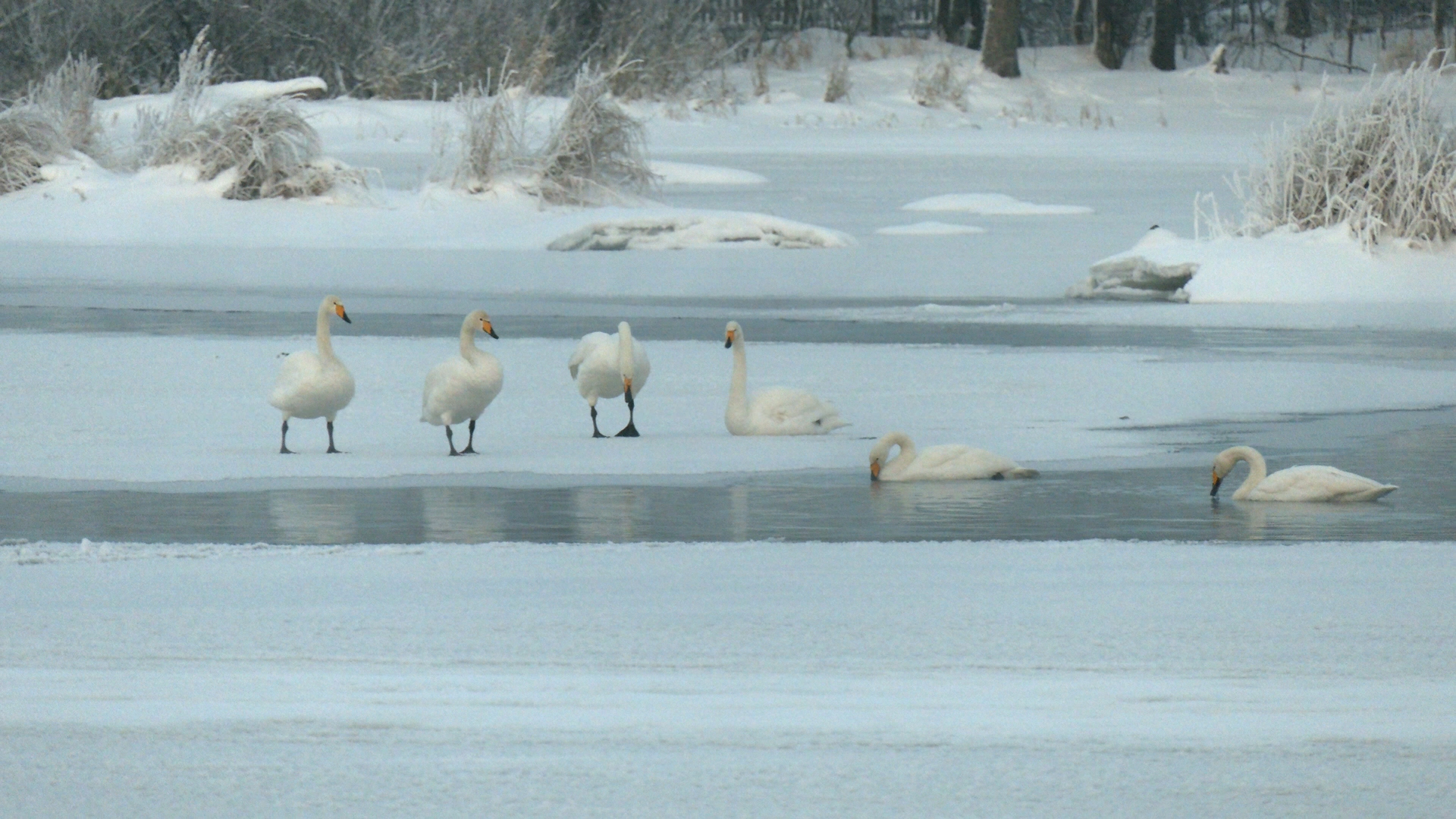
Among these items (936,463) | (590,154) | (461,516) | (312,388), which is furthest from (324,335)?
(590,154)

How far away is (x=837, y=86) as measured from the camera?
34000 millimetres

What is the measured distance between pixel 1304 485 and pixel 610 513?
2.27 m

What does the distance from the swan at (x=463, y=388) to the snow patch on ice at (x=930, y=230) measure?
35.9 feet

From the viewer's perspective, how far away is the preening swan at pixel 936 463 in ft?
25.2

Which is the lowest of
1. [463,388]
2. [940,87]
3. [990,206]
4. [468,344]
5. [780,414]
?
[990,206]

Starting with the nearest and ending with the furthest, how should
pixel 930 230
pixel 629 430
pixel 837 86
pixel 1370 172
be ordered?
pixel 629 430, pixel 1370 172, pixel 930 230, pixel 837 86

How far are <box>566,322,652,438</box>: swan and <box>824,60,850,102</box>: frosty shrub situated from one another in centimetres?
2521

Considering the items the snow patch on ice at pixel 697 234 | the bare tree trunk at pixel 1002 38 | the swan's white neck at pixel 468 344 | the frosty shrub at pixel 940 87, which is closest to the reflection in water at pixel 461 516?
the swan's white neck at pixel 468 344

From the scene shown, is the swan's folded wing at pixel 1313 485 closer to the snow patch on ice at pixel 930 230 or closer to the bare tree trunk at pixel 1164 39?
the snow patch on ice at pixel 930 230

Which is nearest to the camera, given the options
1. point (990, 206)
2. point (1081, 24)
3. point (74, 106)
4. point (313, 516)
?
point (313, 516)

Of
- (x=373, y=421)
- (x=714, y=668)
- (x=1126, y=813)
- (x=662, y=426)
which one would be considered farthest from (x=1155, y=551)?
(x=373, y=421)

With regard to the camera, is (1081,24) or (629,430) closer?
(629,430)

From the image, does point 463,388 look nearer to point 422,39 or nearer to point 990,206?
point 990,206

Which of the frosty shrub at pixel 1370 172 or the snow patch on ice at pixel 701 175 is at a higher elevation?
the frosty shrub at pixel 1370 172
